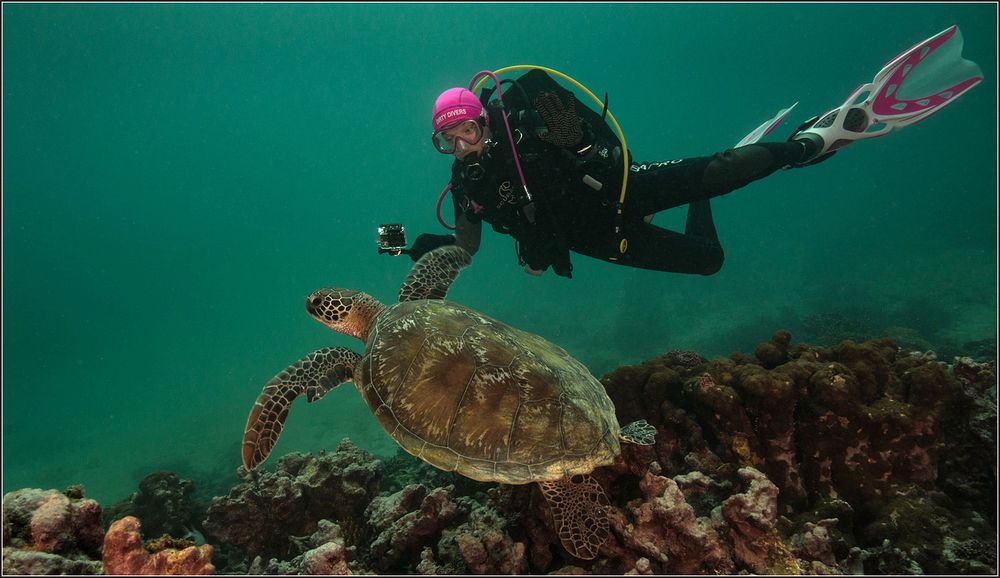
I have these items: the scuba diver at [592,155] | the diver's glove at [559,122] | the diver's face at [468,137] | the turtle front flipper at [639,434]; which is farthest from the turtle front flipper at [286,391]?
the diver's glove at [559,122]

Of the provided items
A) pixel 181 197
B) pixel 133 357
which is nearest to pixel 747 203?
pixel 133 357

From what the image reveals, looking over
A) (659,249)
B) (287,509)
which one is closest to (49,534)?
(287,509)

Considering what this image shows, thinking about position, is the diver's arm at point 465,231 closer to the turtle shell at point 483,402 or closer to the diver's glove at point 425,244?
the diver's glove at point 425,244

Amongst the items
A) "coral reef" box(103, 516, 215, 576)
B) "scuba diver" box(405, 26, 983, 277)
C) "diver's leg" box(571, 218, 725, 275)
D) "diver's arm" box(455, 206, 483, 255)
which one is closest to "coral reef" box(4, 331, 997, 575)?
"coral reef" box(103, 516, 215, 576)

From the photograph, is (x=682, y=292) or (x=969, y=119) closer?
(x=682, y=292)

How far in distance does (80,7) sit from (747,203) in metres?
96.4

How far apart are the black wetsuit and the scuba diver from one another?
2 cm

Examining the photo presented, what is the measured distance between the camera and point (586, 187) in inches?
204

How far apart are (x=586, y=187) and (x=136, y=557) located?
539 cm

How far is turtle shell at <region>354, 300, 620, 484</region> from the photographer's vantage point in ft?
8.83

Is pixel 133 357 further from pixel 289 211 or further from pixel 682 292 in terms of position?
pixel 289 211

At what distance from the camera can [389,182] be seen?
394 ft

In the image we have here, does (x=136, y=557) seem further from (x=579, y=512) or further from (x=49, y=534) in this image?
(x=579, y=512)

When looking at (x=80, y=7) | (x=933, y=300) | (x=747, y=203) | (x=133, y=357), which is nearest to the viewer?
(x=933, y=300)
